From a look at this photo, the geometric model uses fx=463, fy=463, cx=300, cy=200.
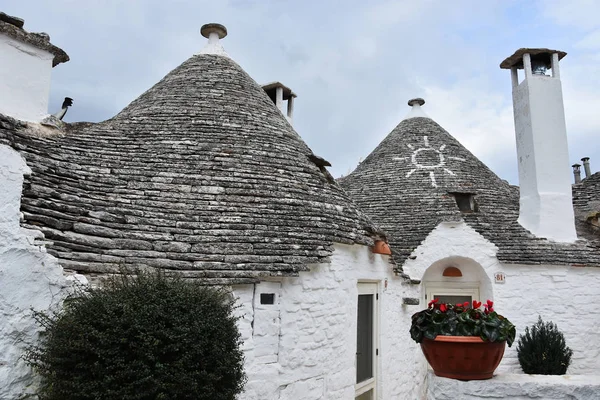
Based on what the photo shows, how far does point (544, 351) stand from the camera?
28.9ft

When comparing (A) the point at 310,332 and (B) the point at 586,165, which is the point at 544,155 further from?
(B) the point at 586,165

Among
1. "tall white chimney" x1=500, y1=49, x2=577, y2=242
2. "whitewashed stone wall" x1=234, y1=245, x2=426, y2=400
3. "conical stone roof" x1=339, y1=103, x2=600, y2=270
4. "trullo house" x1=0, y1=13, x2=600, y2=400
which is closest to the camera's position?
"trullo house" x1=0, y1=13, x2=600, y2=400

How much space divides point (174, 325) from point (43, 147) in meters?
3.57

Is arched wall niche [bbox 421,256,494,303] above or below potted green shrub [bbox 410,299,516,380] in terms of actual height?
above

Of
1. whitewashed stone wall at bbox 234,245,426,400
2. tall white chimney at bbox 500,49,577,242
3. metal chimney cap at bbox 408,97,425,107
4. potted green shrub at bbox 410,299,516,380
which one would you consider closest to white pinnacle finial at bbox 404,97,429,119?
metal chimney cap at bbox 408,97,425,107

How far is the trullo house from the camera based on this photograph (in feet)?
15.1

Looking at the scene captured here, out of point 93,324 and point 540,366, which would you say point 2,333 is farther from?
point 540,366

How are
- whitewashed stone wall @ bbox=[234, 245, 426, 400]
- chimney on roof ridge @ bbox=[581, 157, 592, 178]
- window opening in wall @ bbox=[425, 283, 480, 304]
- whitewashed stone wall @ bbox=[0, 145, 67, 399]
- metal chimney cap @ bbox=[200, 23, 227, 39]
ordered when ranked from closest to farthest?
whitewashed stone wall @ bbox=[0, 145, 67, 399] → whitewashed stone wall @ bbox=[234, 245, 426, 400] → metal chimney cap @ bbox=[200, 23, 227, 39] → window opening in wall @ bbox=[425, 283, 480, 304] → chimney on roof ridge @ bbox=[581, 157, 592, 178]

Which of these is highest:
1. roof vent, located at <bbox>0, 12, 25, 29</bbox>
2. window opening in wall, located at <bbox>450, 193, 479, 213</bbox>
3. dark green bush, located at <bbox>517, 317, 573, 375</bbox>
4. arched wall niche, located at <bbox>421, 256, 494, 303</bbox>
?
roof vent, located at <bbox>0, 12, 25, 29</bbox>

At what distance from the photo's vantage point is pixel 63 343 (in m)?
3.36

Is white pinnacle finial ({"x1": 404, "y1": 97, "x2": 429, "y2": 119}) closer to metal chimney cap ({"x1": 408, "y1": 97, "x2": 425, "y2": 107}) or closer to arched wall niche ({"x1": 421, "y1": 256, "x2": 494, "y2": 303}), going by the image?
metal chimney cap ({"x1": 408, "y1": 97, "x2": 425, "y2": 107})

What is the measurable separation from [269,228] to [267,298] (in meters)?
0.91

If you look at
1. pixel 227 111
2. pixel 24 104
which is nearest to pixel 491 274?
pixel 227 111

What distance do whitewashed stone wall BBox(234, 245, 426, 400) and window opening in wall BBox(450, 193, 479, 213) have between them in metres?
4.20
